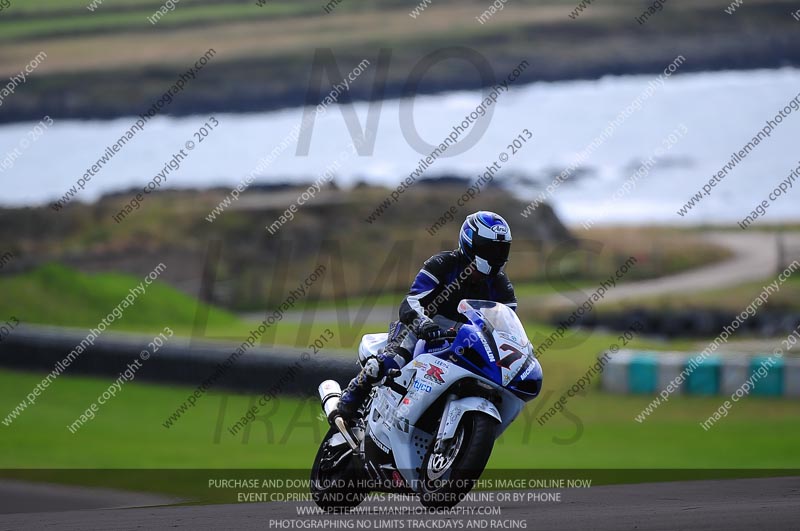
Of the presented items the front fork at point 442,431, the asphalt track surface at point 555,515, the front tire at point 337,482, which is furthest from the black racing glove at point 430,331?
the front tire at point 337,482

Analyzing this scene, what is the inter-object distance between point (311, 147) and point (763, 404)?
18697mm

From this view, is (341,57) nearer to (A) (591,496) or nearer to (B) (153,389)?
(B) (153,389)

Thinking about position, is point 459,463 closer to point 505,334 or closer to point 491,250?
point 505,334

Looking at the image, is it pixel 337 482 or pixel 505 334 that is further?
pixel 337 482

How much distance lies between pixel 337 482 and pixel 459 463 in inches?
57.8

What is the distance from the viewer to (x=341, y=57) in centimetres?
3438

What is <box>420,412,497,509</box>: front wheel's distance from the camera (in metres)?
6.89

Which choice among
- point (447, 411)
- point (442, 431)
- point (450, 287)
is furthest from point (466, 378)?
point (450, 287)

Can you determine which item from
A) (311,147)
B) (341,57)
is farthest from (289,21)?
(311,147)

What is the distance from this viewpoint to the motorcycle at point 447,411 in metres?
7.04

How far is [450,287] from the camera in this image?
7.73 m

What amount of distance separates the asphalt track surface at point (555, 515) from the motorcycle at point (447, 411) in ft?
0.87

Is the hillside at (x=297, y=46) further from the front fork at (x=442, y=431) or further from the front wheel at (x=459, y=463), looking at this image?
the front wheel at (x=459, y=463)

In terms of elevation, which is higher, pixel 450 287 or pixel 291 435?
pixel 450 287
